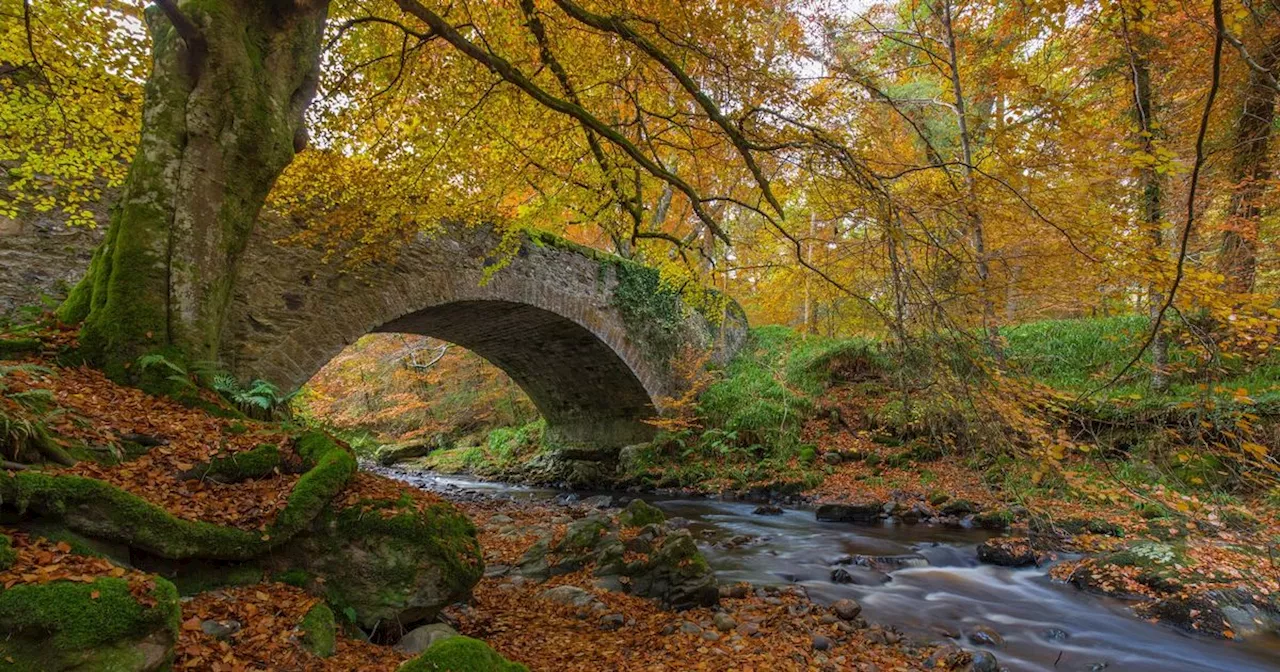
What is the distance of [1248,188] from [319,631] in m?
10.1

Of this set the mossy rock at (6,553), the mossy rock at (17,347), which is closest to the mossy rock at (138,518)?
the mossy rock at (6,553)

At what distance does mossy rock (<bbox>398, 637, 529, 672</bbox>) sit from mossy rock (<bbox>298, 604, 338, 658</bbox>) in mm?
577

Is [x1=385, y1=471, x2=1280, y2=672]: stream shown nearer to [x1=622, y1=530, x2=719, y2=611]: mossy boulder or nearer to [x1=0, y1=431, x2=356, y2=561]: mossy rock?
[x1=622, y1=530, x2=719, y2=611]: mossy boulder

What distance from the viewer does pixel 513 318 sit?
33.0ft

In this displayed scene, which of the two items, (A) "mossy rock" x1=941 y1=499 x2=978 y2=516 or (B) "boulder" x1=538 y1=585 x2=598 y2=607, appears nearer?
(B) "boulder" x1=538 y1=585 x2=598 y2=607


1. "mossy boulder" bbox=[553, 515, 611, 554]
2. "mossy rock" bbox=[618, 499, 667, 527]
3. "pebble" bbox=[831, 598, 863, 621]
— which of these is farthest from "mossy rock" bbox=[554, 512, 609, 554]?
"pebble" bbox=[831, 598, 863, 621]

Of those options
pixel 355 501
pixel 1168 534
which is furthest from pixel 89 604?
pixel 1168 534

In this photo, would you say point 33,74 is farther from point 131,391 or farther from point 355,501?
point 355,501

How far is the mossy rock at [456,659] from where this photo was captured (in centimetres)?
200

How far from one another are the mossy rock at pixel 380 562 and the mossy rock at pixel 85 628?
0.99 metres

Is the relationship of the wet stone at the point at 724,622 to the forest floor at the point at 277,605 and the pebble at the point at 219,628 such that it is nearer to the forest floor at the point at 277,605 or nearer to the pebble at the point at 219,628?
the forest floor at the point at 277,605

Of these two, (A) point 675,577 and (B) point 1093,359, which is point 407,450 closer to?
(A) point 675,577

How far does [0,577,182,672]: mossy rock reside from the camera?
59.5 inches

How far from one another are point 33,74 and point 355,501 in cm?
455
